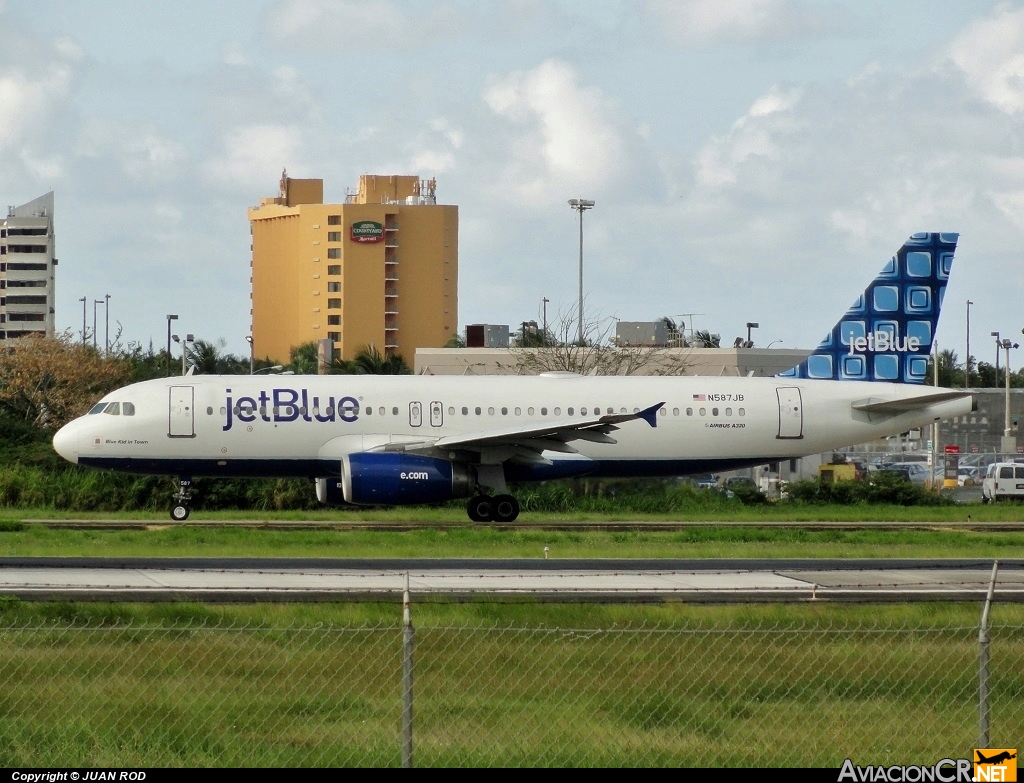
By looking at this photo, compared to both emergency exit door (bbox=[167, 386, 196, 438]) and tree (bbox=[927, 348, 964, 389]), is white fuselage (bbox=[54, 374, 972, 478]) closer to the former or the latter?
emergency exit door (bbox=[167, 386, 196, 438])

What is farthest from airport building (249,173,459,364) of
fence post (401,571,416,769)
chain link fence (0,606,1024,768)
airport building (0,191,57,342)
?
fence post (401,571,416,769)

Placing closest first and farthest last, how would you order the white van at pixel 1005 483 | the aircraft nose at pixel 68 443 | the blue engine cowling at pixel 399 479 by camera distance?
the blue engine cowling at pixel 399 479 < the aircraft nose at pixel 68 443 < the white van at pixel 1005 483

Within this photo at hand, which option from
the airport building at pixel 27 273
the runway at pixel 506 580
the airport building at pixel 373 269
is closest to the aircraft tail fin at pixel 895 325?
the runway at pixel 506 580

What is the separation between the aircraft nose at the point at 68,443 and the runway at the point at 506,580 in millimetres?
11665

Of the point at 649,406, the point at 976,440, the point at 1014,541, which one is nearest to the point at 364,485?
the point at 649,406

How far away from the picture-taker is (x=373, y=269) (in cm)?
15462

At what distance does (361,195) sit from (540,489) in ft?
401

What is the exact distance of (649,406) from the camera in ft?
117

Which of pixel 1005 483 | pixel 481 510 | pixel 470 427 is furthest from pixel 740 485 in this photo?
pixel 481 510

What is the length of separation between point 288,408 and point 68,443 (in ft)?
17.1

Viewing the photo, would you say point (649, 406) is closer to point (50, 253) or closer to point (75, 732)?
point (75, 732)

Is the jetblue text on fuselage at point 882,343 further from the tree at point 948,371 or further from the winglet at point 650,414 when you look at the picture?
the tree at point 948,371

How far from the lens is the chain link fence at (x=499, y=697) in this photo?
1095 centimetres

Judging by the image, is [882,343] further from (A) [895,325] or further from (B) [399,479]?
(B) [399,479]
